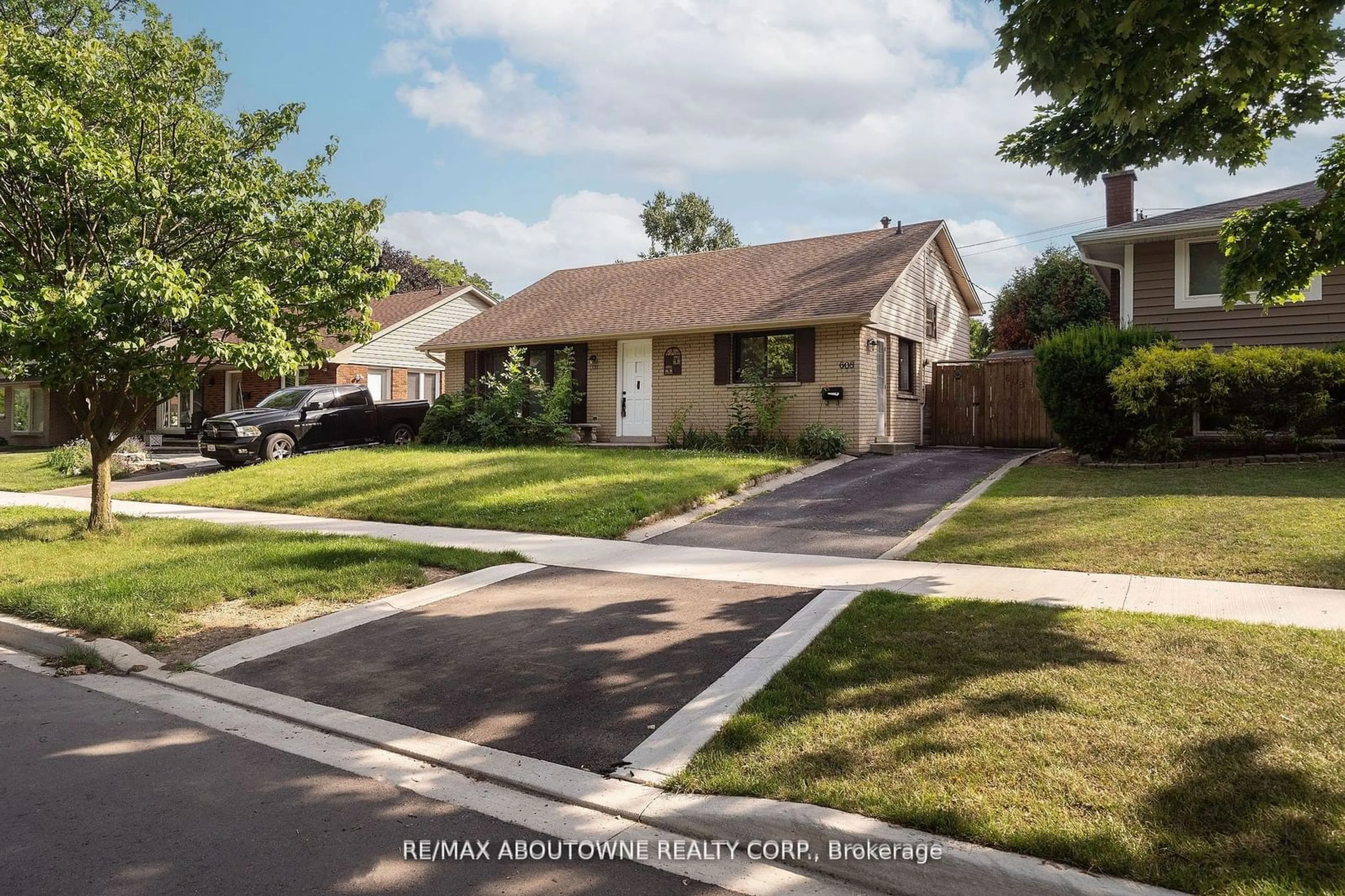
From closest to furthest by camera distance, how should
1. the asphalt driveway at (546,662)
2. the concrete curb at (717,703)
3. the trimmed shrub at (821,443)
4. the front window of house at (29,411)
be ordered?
1. the concrete curb at (717,703)
2. the asphalt driveway at (546,662)
3. the trimmed shrub at (821,443)
4. the front window of house at (29,411)

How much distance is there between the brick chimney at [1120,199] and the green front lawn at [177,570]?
16650 millimetres

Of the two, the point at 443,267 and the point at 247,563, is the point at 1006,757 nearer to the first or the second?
the point at 247,563

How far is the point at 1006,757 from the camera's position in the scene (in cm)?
359

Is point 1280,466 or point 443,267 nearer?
point 1280,466

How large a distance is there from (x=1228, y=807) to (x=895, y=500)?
867 cm

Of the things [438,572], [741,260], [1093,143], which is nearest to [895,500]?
[1093,143]

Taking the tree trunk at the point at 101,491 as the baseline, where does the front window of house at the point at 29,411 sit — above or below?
above

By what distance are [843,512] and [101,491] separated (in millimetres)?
9333

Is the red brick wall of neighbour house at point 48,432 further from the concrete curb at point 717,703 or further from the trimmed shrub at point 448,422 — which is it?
the concrete curb at point 717,703

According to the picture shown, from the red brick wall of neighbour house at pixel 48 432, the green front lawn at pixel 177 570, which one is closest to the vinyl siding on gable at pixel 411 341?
the red brick wall of neighbour house at pixel 48 432

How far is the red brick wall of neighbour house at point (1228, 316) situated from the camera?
46.9ft

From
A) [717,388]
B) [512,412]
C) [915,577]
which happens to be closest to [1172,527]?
[915,577]

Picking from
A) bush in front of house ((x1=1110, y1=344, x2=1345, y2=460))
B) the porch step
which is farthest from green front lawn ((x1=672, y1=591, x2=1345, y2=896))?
the porch step

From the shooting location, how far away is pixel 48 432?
31.3m
